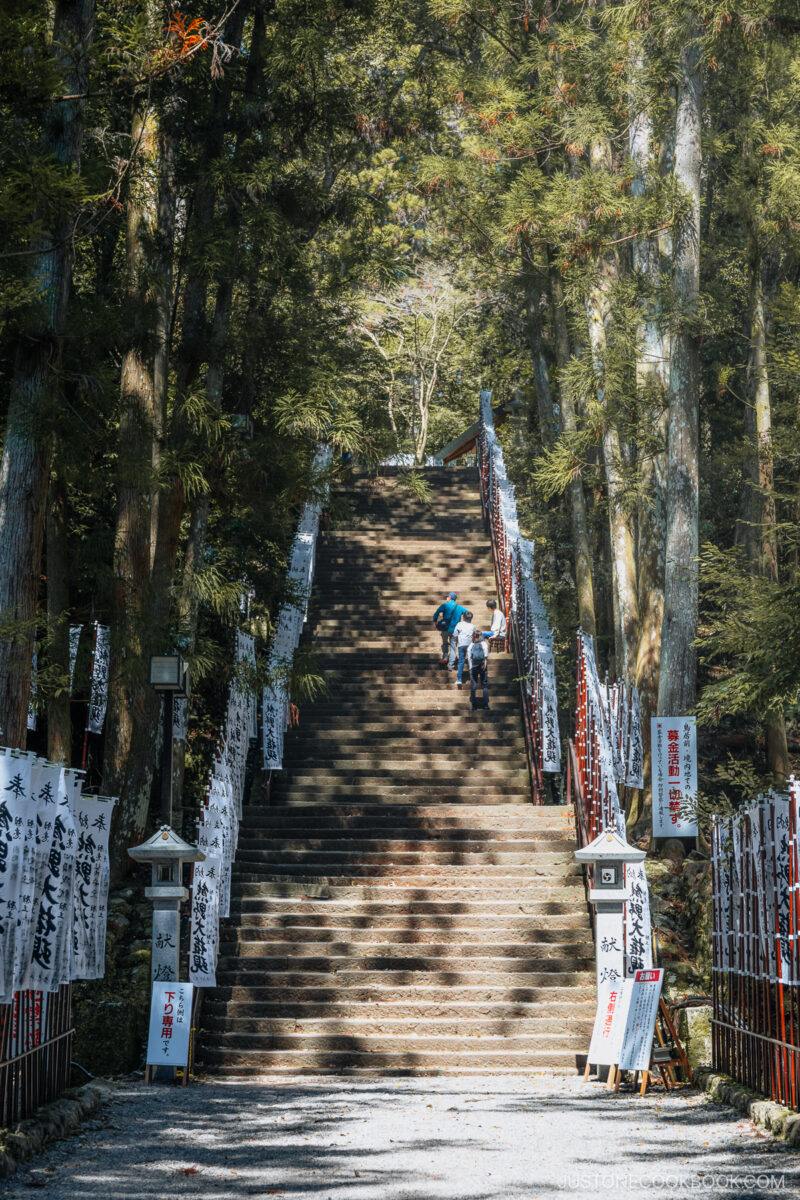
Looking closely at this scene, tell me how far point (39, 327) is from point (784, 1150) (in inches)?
235

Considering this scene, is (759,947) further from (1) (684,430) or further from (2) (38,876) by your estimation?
(1) (684,430)

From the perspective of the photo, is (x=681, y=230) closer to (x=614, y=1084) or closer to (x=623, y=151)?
(x=623, y=151)

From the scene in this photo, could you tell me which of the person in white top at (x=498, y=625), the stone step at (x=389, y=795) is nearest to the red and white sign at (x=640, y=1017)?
the stone step at (x=389, y=795)

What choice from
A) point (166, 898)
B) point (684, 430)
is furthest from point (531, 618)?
point (166, 898)

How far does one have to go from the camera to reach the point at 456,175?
16656 mm

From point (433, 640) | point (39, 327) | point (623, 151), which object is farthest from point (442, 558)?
point (39, 327)

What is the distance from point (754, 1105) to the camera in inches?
262

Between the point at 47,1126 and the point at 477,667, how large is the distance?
866 centimetres

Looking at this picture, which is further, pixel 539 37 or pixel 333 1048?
pixel 539 37

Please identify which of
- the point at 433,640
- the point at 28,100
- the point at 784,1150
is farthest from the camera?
the point at 433,640

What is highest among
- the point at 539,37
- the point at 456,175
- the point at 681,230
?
the point at 539,37

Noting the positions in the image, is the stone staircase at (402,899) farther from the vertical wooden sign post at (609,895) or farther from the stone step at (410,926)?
the vertical wooden sign post at (609,895)

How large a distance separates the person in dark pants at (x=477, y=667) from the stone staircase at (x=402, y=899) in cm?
23

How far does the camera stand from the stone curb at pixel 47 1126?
5629 millimetres
